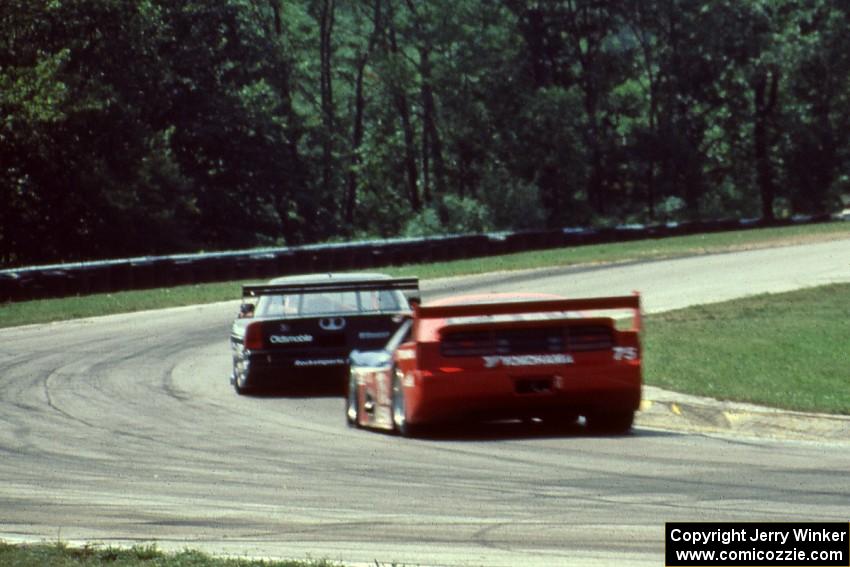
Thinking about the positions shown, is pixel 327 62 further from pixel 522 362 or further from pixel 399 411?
pixel 522 362

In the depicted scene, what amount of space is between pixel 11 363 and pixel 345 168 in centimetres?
5059

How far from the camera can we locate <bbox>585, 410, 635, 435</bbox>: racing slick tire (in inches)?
529

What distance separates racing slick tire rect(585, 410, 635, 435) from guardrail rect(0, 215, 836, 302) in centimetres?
2264

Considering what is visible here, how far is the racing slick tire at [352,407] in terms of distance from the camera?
15156 millimetres

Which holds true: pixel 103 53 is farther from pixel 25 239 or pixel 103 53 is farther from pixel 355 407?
pixel 355 407

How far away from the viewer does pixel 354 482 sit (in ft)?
35.5

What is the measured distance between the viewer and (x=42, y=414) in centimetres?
1625

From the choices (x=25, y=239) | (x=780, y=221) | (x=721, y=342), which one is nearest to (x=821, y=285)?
(x=721, y=342)

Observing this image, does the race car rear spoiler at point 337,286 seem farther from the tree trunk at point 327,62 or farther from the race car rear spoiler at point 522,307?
the tree trunk at point 327,62

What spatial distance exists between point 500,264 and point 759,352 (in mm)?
23297

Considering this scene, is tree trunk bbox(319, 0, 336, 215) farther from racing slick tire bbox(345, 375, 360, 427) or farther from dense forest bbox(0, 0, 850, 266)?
racing slick tire bbox(345, 375, 360, 427)

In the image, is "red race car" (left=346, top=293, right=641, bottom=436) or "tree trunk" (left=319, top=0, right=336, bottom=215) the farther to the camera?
"tree trunk" (left=319, top=0, right=336, bottom=215)

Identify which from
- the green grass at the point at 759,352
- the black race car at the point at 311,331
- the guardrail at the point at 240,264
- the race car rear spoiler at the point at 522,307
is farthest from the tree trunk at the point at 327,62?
the race car rear spoiler at the point at 522,307

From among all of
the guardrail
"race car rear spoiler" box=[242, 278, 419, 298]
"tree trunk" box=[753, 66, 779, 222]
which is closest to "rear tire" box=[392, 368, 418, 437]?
"race car rear spoiler" box=[242, 278, 419, 298]
